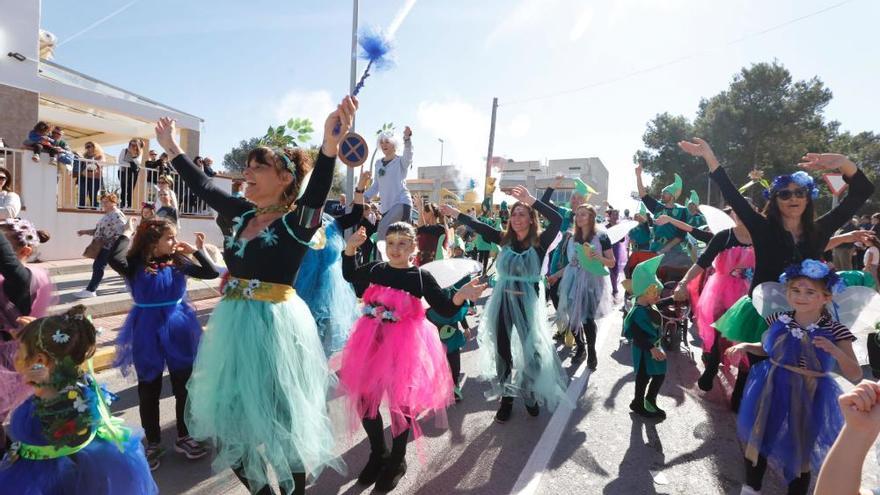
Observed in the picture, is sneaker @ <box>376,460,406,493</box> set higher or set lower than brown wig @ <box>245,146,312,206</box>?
lower

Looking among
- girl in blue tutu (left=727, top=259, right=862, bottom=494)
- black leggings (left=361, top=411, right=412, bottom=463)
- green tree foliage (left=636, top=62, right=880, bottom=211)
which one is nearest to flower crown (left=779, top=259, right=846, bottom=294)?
girl in blue tutu (left=727, top=259, right=862, bottom=494)

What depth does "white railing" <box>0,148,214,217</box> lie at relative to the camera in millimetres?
9609

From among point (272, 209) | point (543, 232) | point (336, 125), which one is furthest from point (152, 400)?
point (543, 232)

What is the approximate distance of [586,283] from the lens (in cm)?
618

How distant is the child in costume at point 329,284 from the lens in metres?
4.75

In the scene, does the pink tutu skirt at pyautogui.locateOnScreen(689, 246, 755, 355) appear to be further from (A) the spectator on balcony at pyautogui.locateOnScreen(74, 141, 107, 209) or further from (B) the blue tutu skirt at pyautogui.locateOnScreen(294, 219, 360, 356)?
(A) the spectator on balcony at pyautogui.locateOnScreen(74, 141, 107, 209)

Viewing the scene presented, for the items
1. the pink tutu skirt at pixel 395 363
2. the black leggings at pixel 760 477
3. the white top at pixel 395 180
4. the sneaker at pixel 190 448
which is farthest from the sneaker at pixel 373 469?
the white top at pixel 395 180

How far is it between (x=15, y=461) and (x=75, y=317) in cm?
61

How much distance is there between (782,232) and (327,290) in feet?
12.6

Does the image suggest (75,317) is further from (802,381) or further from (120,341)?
(802,381)

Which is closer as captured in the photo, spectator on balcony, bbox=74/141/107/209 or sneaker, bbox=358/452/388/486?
sneaker, bbox=358/452/388/486

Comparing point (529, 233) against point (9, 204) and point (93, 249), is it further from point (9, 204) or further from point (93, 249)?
point (9, 204)

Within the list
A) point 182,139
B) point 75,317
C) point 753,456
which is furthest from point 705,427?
point 182,139

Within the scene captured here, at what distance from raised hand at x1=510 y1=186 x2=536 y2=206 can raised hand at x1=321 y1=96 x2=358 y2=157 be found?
2.73m
